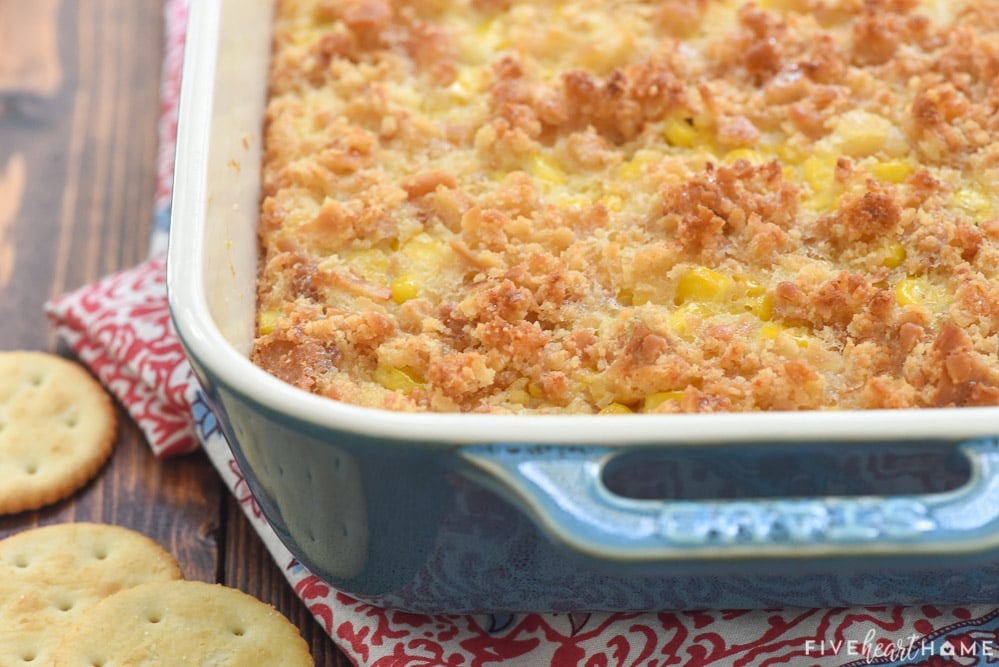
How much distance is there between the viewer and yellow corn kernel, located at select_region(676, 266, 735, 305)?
2.03 m

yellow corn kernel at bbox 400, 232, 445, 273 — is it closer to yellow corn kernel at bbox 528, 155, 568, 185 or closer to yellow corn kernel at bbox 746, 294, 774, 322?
yellow corn kernel at bbox 528, 155, 568, 185

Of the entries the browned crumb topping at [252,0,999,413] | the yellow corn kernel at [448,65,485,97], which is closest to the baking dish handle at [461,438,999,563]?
the browned crumb topping at [252,0,999,413]

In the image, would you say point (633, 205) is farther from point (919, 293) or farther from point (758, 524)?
point (758, 524)

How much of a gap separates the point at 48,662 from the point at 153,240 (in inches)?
41.4

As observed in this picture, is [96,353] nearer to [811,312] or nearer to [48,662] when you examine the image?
[48,662]

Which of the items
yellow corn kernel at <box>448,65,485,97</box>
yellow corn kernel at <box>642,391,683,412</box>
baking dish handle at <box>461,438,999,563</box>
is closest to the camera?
baking dish handle at <box>461,438,999,563</box>

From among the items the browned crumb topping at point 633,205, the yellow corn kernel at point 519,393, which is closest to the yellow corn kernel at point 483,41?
the browned crumb topping at point 633,205

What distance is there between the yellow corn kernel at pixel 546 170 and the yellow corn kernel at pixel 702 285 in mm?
344

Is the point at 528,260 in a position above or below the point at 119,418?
above

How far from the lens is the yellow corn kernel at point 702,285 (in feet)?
6.66

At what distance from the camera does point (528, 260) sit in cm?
207

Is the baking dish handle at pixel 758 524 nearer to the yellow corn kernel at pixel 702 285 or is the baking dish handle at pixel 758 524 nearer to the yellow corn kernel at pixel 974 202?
the yellow corn kernel at pixel 702 285

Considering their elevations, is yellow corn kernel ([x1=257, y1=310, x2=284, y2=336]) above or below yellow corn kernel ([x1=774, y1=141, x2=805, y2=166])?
below

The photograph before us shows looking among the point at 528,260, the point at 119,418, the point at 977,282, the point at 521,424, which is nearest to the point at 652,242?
the point at 528,260
